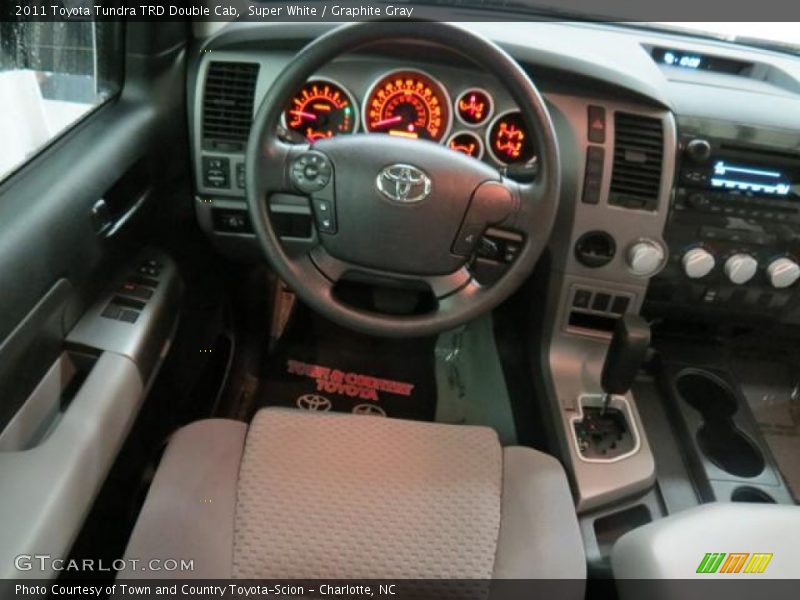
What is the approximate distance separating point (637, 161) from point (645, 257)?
0.18m

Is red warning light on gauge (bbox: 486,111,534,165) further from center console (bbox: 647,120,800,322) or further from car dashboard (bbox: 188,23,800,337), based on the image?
center console (bbox: 647,120,800,322)

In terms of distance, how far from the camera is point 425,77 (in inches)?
50.1

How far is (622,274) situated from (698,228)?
0.16 meters

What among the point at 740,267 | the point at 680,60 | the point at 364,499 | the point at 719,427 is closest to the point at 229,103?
the point at 364,499

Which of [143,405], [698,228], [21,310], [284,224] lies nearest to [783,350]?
[698,228]

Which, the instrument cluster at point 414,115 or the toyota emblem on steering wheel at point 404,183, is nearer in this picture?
the toyota emblem on steering wheel at point 404,183

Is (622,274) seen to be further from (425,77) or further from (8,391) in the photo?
(8,391)

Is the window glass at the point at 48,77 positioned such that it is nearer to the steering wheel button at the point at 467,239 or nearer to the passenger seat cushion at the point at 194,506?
the passenger seat cushion at the point at 194,506

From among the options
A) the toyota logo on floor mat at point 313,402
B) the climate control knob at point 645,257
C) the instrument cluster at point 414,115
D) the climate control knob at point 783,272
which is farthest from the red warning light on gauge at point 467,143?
the toyota logo on floor mat at point 313,402

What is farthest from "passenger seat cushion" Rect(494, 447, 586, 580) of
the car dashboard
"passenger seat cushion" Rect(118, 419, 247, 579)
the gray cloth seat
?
the car dashboard

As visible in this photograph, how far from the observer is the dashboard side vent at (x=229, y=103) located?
131 cm

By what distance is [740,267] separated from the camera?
1.35 metres

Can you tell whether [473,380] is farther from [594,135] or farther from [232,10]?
[232,10]

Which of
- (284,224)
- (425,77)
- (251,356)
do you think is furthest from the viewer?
(251,356)
